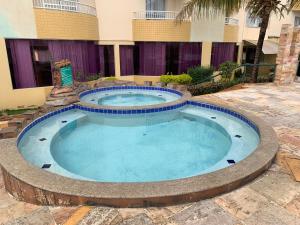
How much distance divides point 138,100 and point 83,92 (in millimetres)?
3192

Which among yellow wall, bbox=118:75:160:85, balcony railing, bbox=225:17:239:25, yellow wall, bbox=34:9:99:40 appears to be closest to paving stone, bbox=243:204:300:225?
yellow wall, bbox=34:9:99:40

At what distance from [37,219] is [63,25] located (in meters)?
12.2

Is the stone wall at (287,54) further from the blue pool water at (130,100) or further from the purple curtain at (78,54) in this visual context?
the purple curtain at (78,54)

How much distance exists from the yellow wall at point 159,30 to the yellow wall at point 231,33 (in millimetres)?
4172

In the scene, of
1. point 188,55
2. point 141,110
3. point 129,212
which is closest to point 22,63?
point 141,110

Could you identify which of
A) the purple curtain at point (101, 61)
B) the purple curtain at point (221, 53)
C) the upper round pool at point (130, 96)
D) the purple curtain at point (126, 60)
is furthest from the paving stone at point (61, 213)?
the purple curtain at point (221, 53)

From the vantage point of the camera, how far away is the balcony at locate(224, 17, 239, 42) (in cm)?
1956

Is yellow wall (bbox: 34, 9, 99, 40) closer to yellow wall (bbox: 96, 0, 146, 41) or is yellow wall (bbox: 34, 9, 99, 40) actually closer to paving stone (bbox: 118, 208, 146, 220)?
yellow wall (bbox: 96, 0, 146, 41)

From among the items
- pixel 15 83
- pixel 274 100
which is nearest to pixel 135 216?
pixel 274 100

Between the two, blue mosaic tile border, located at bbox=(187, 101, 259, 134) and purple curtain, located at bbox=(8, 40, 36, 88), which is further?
purple curtain, located at bbox=(8, 40, 36, 88)

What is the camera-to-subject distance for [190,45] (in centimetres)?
1809

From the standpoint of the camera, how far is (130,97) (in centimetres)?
1400

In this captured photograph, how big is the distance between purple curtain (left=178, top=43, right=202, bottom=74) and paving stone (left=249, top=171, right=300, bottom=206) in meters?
14.1

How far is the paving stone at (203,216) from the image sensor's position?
3771mm
